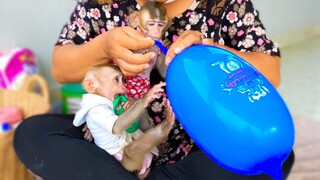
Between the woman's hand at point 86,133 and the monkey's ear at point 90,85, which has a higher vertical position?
the monkey's ear at point 90,85

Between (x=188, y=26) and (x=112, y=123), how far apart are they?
0.99 feet

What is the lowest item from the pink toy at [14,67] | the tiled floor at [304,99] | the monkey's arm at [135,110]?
the tiled floor at [304,99]

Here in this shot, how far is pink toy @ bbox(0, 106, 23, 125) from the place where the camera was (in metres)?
1.44

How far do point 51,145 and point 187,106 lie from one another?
356mm

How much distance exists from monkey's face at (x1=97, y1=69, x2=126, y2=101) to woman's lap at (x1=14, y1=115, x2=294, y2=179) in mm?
117

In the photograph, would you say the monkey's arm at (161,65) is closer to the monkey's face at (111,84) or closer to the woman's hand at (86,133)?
the monkey's face at (111,84)

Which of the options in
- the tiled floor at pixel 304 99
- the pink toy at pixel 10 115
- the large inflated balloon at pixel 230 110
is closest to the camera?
the large inflated balloon at pixel 230 110

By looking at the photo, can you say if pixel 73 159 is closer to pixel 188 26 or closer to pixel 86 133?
pixel 86 133

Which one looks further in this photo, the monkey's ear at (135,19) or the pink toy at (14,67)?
the pink toy at (14,67)

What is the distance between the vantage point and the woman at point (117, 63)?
85cm

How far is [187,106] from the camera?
69 cm

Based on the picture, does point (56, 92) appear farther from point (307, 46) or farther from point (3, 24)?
point (307, 46)

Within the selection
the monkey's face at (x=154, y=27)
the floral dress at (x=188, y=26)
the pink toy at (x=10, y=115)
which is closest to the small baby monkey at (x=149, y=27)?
the monkey's face at (x=154, y=27)

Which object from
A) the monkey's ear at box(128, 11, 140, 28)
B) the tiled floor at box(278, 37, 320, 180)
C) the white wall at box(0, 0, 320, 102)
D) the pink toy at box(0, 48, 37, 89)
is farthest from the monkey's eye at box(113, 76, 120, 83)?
the white wall at box(0, 0, 320, 102)
